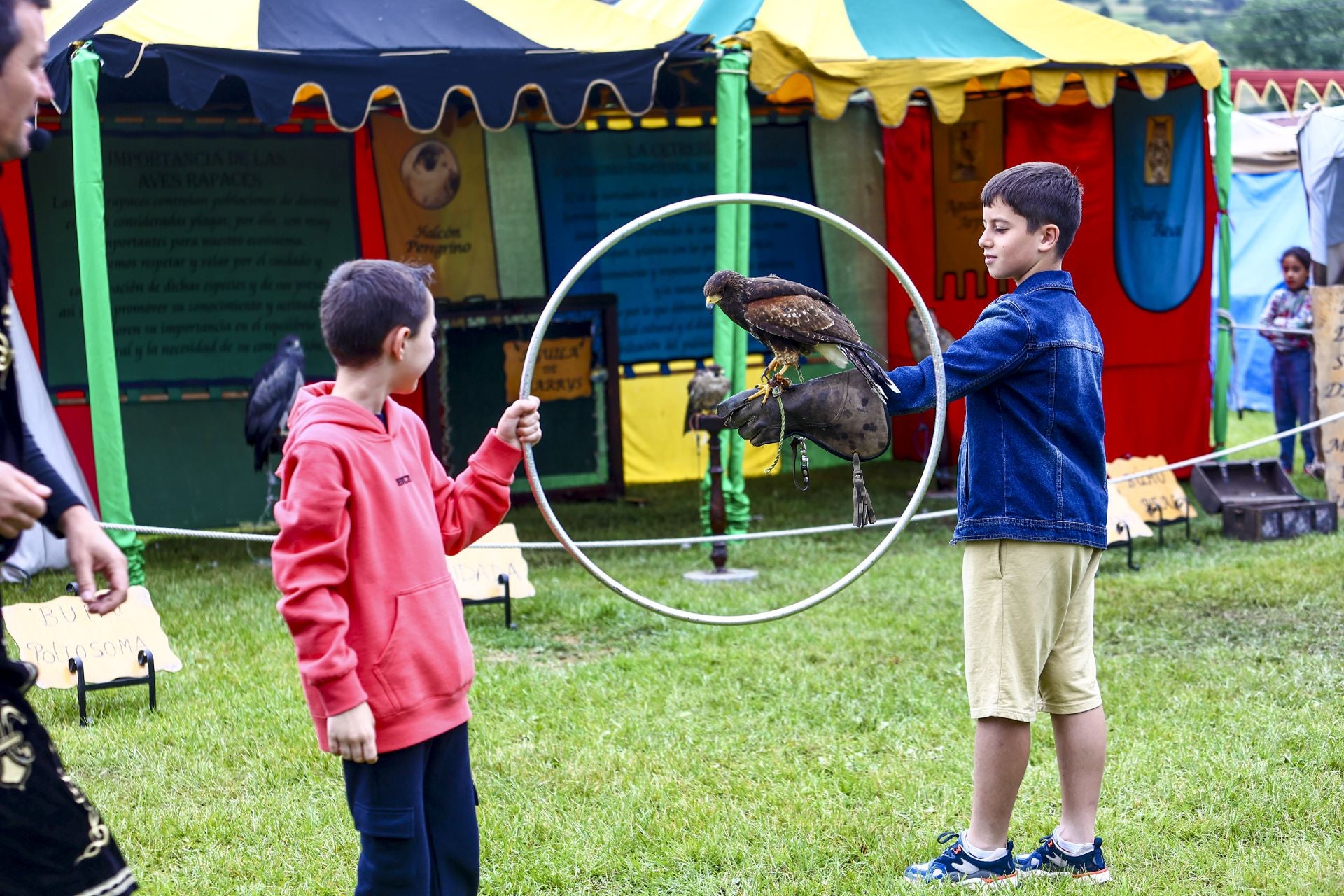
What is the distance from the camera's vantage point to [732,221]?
701 centimetres

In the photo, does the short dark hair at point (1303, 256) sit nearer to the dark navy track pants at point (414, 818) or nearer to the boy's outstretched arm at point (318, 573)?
the dark navy track pants at point (414, 818)

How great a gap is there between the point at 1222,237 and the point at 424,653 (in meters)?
7.98

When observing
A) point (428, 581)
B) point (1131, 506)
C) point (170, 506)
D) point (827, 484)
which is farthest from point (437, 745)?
point (827, 484)

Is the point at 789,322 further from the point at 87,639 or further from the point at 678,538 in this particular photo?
the point at 678,538

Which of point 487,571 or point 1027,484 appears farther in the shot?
point 487,571

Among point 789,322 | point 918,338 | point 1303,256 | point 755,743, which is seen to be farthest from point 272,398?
point 1303,256

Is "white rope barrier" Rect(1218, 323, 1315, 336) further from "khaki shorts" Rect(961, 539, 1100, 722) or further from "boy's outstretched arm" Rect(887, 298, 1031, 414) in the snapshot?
"boy's outstretched arm" Rect(887, 298, 1031, 414)

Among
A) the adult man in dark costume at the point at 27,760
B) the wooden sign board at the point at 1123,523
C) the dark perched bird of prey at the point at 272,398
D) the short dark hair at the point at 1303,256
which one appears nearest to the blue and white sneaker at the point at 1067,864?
the adult man in dark costume at the point at 27,760

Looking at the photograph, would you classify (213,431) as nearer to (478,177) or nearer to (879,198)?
(478,177)

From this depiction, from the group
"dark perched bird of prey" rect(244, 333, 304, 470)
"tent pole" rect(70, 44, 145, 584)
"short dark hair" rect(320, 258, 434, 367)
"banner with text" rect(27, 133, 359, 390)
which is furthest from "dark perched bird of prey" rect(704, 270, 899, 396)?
"banner with text" rect(27, 133, 359, 390)

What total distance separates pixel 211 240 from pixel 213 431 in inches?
49.0

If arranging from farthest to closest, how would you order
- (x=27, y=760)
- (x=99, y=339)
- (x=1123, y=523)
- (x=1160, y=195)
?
(x=1160, y=195)
(x=1123, y=523)
(x=99, y=339)
(x=27, y=760)

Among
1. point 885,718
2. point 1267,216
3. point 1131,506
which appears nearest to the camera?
point 885,718

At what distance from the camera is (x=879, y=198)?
10.2 metres
